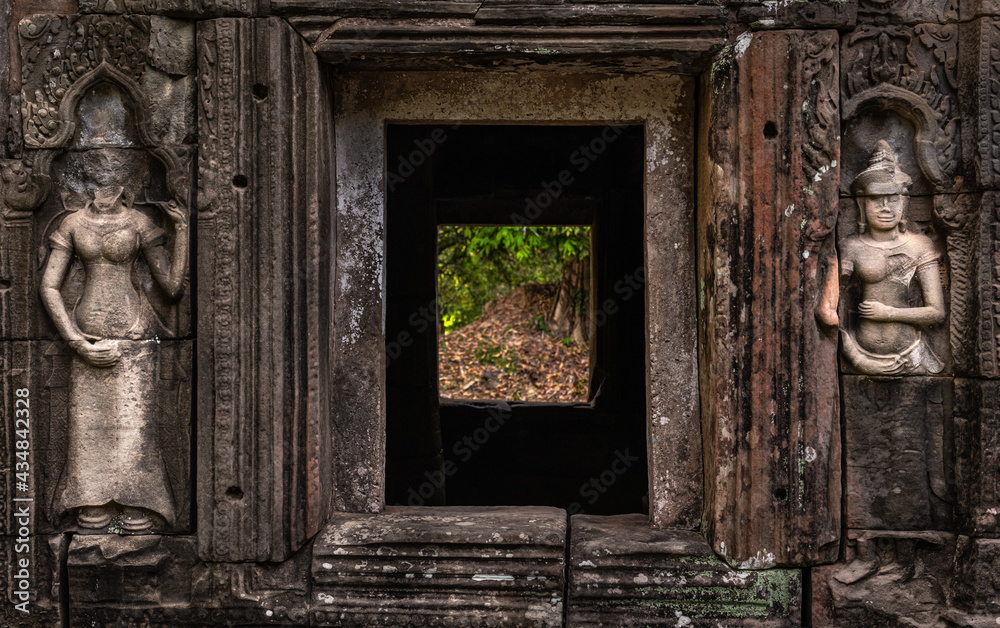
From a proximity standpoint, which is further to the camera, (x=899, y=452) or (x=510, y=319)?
(x=510, y=319)

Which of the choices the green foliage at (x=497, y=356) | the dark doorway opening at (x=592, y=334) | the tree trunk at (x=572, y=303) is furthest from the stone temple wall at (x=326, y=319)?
the green foliage at (x=497, y=356)

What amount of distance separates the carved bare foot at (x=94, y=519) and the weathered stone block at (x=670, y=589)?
6.16 feet

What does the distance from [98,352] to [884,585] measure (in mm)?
3214

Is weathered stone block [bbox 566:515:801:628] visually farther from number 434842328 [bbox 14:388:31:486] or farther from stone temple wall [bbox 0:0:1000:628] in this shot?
number 434842328 [bbox 14:388:31:486]

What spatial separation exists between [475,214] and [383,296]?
3894mm

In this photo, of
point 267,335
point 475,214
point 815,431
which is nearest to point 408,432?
point 475,214

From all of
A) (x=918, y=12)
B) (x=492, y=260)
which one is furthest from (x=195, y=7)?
(x=492, y=260)

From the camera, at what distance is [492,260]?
11438mm

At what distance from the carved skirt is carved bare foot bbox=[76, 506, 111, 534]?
0.04 meters

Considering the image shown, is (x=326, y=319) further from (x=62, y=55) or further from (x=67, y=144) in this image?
(x=62, y=55)

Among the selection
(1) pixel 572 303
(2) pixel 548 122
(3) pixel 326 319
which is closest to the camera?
(3) pixel 326 319

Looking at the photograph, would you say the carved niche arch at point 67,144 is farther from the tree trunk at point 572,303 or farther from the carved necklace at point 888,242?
the tree trunk at point 572,303

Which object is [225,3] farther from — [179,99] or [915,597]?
[915,597]

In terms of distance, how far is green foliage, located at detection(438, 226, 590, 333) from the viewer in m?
9.45
